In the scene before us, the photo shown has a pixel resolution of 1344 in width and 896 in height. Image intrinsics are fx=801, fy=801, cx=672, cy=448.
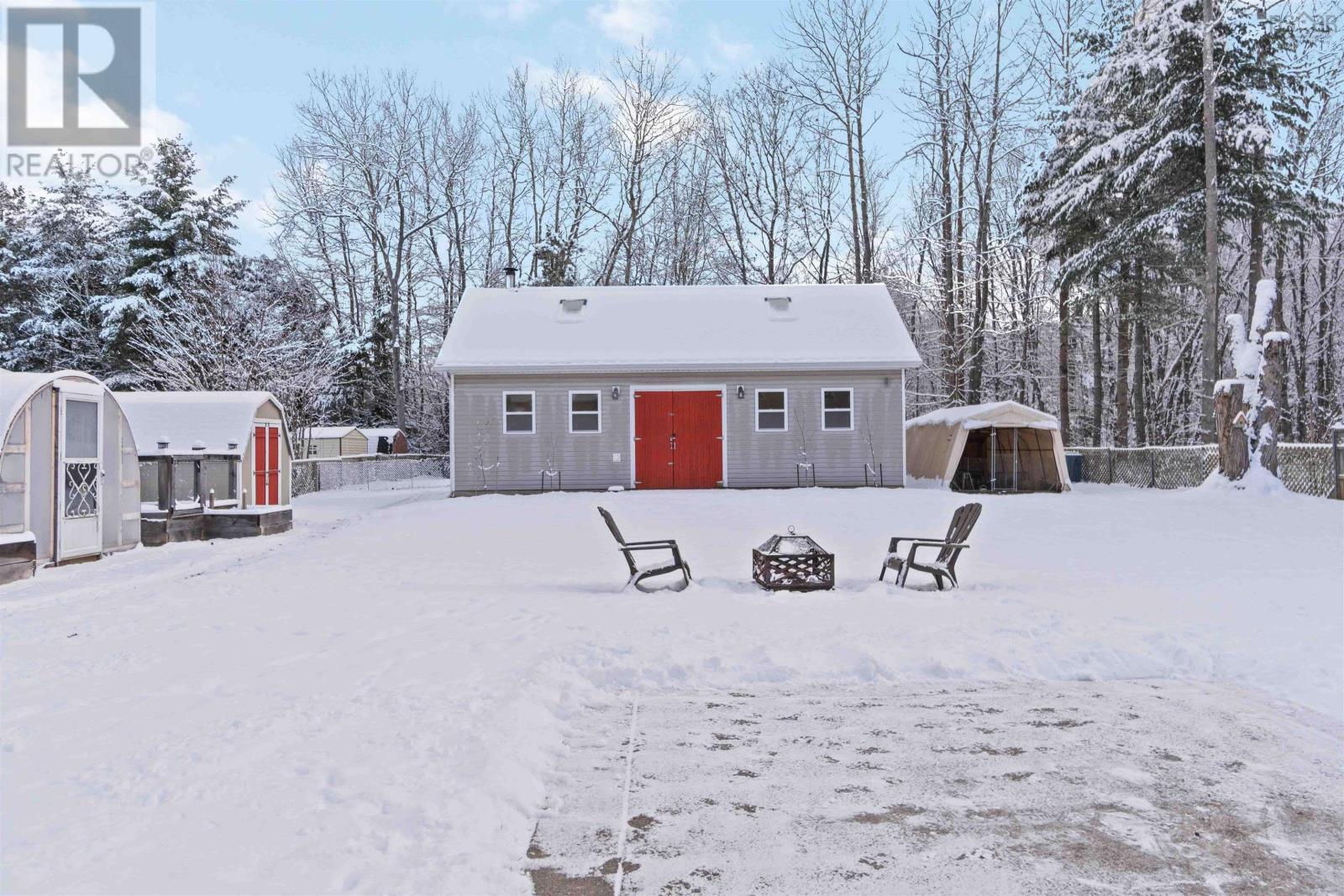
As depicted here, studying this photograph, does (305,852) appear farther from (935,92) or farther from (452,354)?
(935,92)

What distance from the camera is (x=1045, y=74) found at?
80.1 ft

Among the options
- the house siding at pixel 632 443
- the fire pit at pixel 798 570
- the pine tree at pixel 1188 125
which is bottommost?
the fire pit at pixel 798 570

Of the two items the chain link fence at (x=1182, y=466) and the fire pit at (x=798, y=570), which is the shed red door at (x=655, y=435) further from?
the chain link fence at (x=1182, y=466)

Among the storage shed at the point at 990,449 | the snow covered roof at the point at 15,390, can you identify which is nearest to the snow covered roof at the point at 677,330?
the storage shed at the point at 990,449

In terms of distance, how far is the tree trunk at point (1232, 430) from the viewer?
15.4 m

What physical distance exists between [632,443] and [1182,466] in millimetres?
12418

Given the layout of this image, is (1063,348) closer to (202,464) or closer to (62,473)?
(202,464)

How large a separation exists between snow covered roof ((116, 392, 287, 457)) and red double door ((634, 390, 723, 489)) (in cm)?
795

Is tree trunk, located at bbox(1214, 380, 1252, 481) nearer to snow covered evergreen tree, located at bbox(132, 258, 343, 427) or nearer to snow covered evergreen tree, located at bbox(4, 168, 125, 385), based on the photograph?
snow covered evergreen tree, located at bbox(132, 258, 343, 427)

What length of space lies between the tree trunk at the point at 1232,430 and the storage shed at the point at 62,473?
18.8 meters

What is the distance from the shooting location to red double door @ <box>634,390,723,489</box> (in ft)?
60.8

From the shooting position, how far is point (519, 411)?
60.8 ft

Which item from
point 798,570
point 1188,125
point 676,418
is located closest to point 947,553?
point 798,570

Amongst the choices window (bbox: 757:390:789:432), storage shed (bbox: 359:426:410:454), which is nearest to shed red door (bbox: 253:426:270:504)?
window (bbox: 757:390:789:432)
